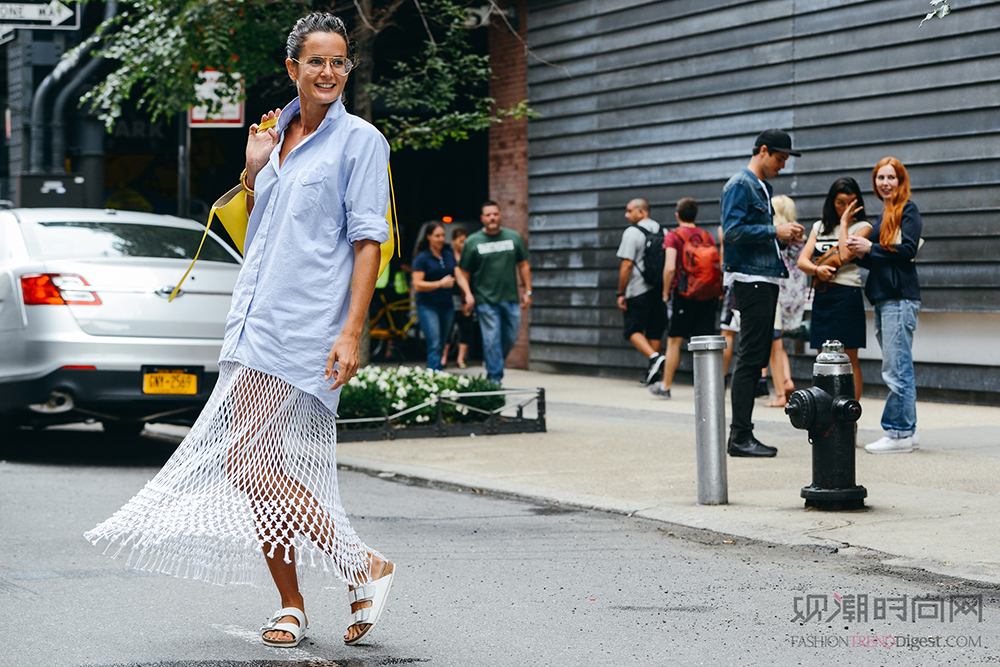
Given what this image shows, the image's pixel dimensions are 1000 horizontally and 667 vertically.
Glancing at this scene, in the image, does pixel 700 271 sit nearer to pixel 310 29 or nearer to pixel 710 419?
pixel 710 419

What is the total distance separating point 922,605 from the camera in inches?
182

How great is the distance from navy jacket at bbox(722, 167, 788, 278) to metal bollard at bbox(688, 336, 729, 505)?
1560mm

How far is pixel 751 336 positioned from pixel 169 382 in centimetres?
383

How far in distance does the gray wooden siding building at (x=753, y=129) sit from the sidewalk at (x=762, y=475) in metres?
1.49

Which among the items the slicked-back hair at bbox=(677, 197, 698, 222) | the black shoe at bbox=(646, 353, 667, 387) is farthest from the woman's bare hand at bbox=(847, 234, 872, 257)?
the black shoe at bbox=(646, 353, 667, 387)

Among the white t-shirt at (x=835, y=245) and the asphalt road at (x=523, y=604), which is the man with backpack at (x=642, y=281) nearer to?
the white t-shirt at (x=835, y=245)

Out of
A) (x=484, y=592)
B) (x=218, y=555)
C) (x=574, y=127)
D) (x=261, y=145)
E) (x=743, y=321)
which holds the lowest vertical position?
(x=484, y=592)

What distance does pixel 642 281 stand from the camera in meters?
13.5

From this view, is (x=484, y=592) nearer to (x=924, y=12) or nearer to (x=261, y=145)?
(x=261, y=145)

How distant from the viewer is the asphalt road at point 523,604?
408 cm

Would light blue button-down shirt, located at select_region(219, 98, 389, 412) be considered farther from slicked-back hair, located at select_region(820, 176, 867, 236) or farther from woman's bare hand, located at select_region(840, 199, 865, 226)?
slicked-back hair, located at select_region(820, 176, 867, 236)

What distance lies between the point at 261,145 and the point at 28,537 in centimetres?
284

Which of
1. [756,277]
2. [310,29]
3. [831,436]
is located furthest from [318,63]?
[756,277]

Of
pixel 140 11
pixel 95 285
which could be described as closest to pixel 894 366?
pixel 95 285
